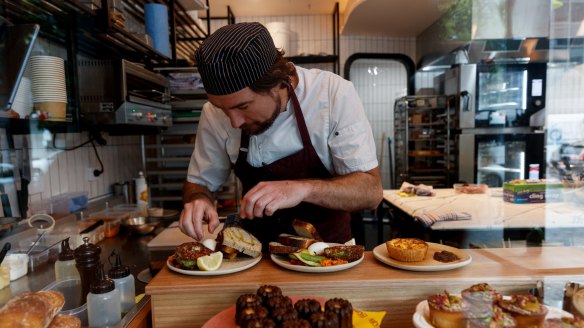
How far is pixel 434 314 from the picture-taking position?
2.75ft

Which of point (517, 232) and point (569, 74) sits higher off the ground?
point (569, 74)

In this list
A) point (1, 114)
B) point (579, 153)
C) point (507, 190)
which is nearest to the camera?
point (1, 114)

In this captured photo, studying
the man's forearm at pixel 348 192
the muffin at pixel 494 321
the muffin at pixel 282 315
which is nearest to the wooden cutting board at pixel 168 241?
the man's forearm at pixel 348 192

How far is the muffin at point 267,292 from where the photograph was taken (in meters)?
0.89

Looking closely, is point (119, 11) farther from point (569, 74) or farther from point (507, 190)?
point (507, 190)

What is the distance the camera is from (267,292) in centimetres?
90

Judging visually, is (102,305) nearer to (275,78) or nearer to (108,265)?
(108,265)

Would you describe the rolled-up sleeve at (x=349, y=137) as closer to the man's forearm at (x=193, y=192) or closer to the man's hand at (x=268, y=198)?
the man's hand at (x=268, y=198)

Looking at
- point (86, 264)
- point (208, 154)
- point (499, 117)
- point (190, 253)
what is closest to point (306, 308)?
point (190, 253)

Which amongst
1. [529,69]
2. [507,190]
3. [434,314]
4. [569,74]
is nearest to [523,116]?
[529,69]

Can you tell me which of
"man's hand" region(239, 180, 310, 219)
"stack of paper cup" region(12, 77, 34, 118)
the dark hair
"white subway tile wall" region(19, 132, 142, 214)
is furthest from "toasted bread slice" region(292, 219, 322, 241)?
"white subway tile wall" region(19, 132, 142, 214)

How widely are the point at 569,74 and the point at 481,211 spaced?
91 centimetres

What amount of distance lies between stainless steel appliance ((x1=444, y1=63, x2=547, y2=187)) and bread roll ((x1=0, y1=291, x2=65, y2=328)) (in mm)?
3882

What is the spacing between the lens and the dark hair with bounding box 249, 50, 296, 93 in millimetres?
1224
